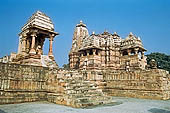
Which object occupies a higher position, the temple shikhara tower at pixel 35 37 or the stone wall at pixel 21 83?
Answer: the temple shikhara tower at pixel 35 37

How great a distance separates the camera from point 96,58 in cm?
1962

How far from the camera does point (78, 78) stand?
31.1ft

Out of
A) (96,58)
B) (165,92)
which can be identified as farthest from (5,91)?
(96,58)

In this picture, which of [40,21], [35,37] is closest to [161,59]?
[35,37]

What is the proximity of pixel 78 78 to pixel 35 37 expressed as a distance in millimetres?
8807

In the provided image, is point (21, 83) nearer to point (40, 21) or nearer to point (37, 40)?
point (40, 21)

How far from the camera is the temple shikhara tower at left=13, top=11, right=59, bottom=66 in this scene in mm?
13009

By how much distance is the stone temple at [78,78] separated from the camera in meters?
7.47

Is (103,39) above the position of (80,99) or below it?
above

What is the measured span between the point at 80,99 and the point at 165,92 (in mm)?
6886

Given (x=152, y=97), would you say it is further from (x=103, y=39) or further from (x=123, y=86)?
(x=103, y=39)

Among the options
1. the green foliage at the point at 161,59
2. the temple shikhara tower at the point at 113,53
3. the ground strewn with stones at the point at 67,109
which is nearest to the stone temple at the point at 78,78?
the temple shikhara tower at the point at 113,53

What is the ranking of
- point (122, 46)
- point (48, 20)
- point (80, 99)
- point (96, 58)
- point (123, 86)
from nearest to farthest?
point (80, 99) < point (123, 86) < point (48, 20) < point (96, 58) < point (122, 46)

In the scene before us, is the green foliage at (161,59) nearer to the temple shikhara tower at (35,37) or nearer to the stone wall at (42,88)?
the temple shikhara tower at (35,37)
